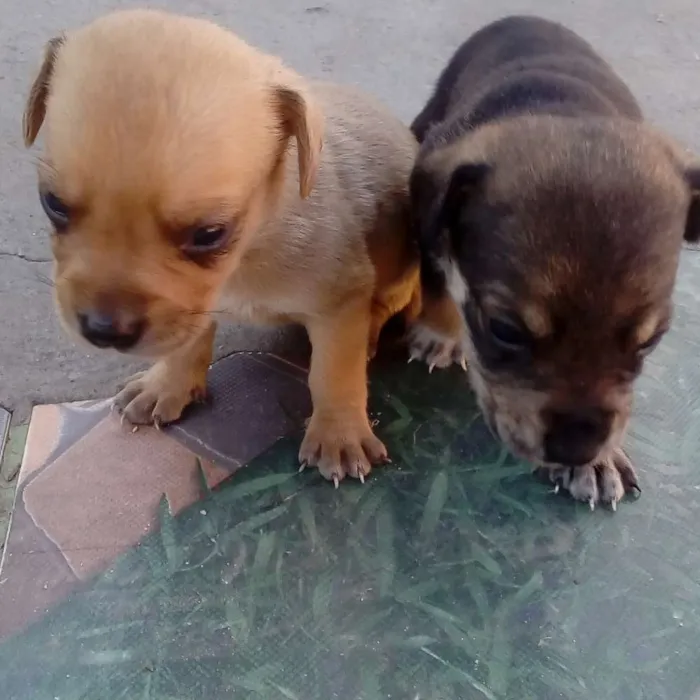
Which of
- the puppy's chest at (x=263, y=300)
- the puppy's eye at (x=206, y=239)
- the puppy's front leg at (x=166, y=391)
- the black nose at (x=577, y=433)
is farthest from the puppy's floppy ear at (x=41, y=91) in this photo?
the black nose at (x=577, y=433)

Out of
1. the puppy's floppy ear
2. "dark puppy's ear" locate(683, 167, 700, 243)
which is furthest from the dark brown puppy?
the puppy's floppy ear

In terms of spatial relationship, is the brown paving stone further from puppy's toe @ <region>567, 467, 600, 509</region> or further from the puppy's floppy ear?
the puppy's floppy ear

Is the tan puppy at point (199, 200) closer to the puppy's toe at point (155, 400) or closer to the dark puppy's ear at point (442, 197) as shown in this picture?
the dark puppy's ear at point (442, 197)

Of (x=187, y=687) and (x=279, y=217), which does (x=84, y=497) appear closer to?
(x=187, y=687)

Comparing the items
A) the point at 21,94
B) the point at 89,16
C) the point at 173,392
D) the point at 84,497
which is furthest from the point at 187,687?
the point at 89,16

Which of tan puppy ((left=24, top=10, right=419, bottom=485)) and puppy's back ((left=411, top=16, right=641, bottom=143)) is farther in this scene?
puppy's back ((left=411, top=16, right=641, bottom=143))

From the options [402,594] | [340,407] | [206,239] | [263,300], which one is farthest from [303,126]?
[402,594]
